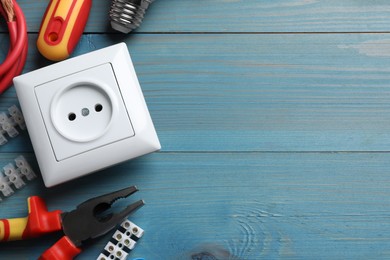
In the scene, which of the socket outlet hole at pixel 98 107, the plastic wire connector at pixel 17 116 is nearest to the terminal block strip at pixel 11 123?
the plastic wire connector at pixel 17 116

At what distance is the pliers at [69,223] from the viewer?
787 millimetres

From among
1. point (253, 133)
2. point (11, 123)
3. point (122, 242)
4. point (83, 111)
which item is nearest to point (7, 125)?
point (11, 123)

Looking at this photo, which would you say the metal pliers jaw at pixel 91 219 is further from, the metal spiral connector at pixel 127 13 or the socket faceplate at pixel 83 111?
the metal spiral connector at pixel 127 13

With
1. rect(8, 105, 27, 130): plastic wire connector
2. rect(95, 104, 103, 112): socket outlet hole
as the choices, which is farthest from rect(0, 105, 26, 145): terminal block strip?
rect(95, 104, 103, 112): socket outlet hole

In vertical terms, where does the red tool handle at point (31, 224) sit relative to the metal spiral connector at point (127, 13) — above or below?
below

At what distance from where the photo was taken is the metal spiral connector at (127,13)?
82 cm

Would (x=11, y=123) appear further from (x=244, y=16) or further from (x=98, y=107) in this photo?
(x=244, y=16)

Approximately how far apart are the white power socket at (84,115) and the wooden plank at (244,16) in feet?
0.27

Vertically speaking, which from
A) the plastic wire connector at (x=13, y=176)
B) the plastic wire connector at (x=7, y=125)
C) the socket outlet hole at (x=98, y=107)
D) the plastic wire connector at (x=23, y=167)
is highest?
the socket outlet hole at (x=98, y=107)

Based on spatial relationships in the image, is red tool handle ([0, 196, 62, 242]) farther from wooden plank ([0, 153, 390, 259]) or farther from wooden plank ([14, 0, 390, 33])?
wooden plank ([14, 0, 390, 33])

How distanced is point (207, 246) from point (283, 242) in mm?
98

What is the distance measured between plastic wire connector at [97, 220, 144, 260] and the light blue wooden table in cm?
1

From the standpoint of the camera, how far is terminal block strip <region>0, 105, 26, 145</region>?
32.6 inches

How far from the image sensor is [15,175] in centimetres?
82
